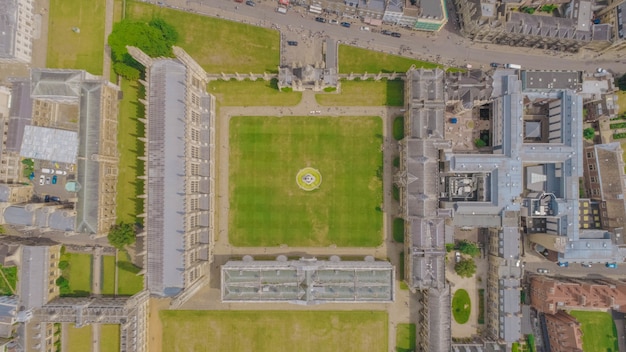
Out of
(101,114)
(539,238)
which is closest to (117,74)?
(101,114)

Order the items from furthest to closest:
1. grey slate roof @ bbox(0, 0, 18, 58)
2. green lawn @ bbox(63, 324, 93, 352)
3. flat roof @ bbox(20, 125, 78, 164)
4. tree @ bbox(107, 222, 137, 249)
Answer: green lawn @ bbox(63, 324, 93, 352)
flat roof @ bbox(20, 125, 78, 164)
tree @ bbox(107, 222, 137, 249)
grey slate roof @ bbox(0, 0, 18, 58)

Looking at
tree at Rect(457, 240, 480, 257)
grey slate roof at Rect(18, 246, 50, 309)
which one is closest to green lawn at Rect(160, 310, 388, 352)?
tree at Rect(457, 240, 480, 257)

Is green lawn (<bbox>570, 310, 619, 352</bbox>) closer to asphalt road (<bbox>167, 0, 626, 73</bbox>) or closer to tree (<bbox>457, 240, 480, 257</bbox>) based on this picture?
tree (<bbox>457, 240, 480, 257</bbox>)

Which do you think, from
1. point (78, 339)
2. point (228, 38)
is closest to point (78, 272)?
point (78, 339)

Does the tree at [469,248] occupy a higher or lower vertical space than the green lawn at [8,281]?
higher

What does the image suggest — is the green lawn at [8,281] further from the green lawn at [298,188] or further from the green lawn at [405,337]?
the green lawn at [405,337]

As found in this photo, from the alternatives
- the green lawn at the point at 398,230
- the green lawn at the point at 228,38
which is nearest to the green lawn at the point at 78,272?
the green lawn at the point at 228,38
